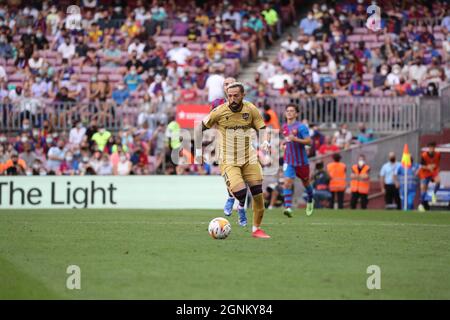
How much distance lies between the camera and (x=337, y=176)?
28.5 metres

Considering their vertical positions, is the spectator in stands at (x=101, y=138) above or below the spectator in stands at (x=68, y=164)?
above

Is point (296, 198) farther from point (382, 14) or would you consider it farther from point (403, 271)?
point (403, 271)

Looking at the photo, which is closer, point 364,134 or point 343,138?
point 343,138

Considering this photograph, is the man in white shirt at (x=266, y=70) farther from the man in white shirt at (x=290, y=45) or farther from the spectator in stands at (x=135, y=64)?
the spectator in stands at (x=135, y=64)

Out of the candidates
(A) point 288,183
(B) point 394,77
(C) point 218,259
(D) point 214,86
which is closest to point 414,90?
(B) point 394,77

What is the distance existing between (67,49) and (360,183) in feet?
41.0

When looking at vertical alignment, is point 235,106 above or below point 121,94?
below

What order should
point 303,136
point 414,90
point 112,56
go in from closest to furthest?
point 303,136, point 414,90, point 112,56

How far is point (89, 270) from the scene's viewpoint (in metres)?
11.6

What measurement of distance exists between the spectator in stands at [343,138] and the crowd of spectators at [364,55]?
4.68 feet

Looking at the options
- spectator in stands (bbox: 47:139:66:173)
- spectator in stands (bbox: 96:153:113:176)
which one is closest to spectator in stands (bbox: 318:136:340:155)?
spectator in stands (bbox: 96:153:113:176)

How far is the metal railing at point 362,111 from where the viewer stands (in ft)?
98.6

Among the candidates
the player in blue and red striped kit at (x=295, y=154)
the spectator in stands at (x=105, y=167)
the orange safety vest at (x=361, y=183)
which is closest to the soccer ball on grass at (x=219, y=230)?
the player in blue and red striped kit at (x=295, y=154)

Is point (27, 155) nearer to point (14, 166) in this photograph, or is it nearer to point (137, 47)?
point (14, 166)
